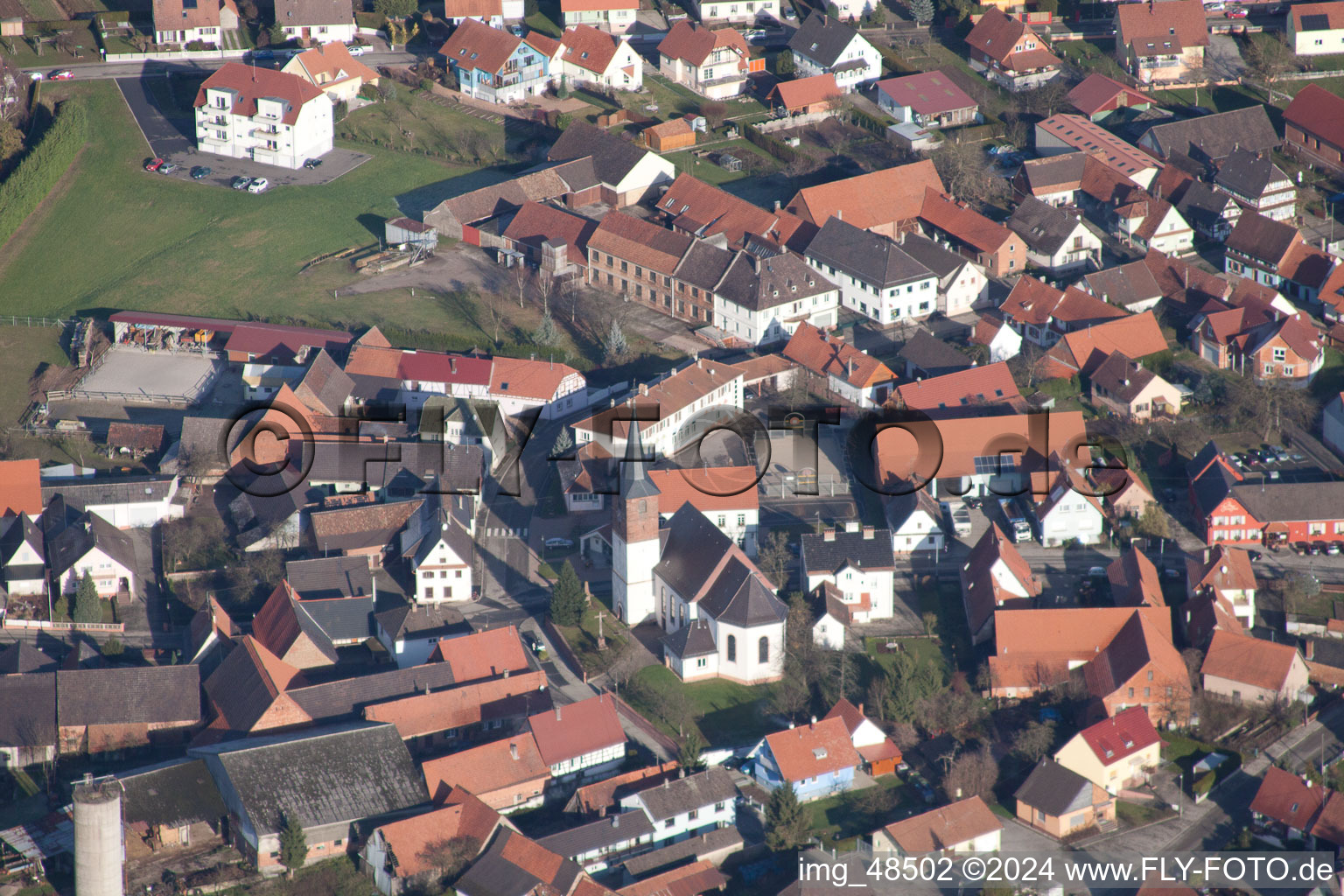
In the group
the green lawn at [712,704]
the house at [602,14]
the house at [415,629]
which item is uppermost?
the house at [602,14]

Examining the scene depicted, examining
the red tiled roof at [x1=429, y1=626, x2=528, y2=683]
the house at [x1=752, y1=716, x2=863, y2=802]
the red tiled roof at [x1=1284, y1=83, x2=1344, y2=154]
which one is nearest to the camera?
the house at [x1=752, y1=716, x2=863, y2=802]

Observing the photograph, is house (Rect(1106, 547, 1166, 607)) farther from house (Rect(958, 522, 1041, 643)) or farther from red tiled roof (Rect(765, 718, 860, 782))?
red tiled roof (Rect(765, 718, 860, 782))

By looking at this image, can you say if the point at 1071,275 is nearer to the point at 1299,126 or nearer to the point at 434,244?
the point at 1299,126

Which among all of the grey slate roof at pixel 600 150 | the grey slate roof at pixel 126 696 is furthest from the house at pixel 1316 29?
the grey slate roof at pixel 126 696

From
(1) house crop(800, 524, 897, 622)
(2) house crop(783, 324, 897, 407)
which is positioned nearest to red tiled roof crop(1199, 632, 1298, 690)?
(1) house crop(800, 524, 897, 622)

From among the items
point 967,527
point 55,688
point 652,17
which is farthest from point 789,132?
point 55,688

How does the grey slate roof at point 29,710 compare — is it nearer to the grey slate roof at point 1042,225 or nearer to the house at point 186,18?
the grey slate roof at point 1042,225
